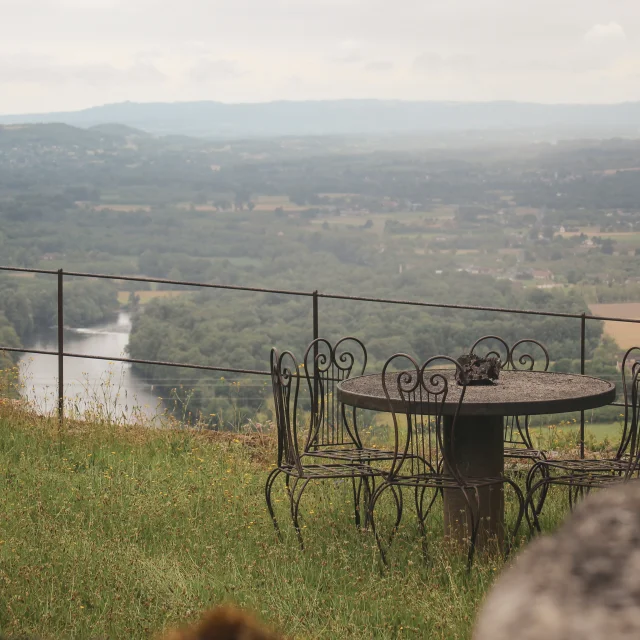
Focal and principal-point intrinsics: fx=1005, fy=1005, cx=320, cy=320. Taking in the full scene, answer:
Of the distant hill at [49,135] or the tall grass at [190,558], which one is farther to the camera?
the distant hill at [49,135]

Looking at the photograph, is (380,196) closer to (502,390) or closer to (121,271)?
(121,271)

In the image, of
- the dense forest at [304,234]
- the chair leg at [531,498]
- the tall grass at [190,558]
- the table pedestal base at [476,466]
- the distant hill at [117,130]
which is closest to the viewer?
the tall grass at [190,558]

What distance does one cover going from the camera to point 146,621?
3645 millimetres

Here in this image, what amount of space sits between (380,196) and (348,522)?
173 ft

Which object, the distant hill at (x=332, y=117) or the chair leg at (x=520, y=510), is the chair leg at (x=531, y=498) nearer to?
the chair leg at (x=520, y=510)

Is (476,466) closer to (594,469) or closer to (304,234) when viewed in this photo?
(594,469)

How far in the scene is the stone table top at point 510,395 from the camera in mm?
4445

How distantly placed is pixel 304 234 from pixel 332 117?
42.5 m

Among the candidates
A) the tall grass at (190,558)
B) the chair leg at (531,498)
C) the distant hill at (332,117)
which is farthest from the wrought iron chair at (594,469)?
the distant hill at (332,117)

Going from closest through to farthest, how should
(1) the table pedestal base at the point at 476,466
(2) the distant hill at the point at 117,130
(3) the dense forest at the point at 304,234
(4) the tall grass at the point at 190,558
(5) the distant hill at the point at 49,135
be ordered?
(4) the tall grass at the point at 190,558, (1) the table pedestal base at the point at 476,466, (3) the dense forest at the point at 304,234, (5) the distant hill at the point at 49,135, (2) the distant hill at the point at 117,130

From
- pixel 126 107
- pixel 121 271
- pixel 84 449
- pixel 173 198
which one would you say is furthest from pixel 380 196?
pixel 84 449

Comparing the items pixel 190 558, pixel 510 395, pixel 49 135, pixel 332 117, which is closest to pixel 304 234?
pixel 49 135

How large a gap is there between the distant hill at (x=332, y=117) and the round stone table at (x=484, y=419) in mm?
74233

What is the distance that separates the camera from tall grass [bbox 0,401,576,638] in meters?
3.76
